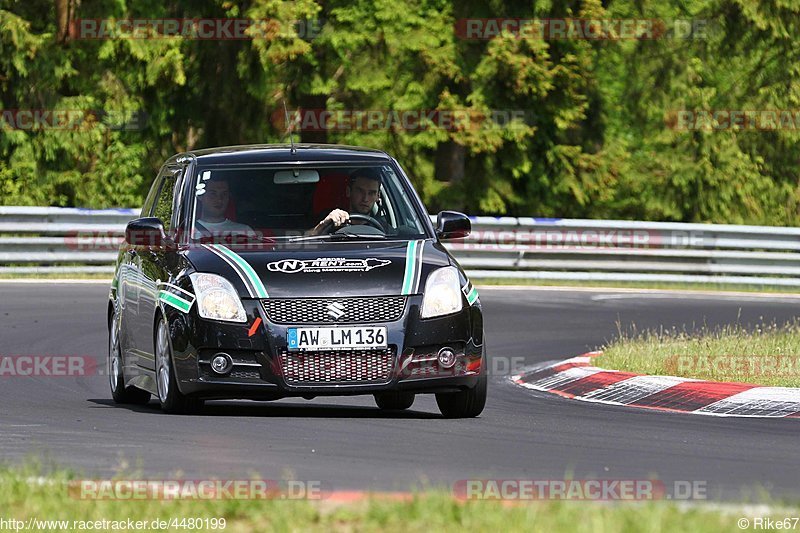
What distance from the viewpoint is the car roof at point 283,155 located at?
11922 millimetres

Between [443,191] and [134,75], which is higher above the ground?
[134,75]

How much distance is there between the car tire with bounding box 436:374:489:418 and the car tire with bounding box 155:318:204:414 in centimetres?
156

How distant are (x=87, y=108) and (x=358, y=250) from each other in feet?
74.4

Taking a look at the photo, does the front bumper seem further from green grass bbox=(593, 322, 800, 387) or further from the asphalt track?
green grass bbox=(593, 322, 800, 387)

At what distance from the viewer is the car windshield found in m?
11.5

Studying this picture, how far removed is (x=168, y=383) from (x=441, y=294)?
5.90 feet

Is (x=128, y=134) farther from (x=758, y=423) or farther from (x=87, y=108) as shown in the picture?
(x=758, y=423)

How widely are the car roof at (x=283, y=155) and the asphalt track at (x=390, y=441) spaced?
1684 millimetres

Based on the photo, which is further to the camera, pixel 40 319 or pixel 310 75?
pixel 310 75

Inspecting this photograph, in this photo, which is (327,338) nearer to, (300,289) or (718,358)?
(300,289)

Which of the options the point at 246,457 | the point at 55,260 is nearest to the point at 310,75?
the point at 55,260

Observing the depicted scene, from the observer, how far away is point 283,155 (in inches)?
473

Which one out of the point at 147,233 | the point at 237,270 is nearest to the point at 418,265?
the point at 237,270

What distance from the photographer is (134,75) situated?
33.1 meters
